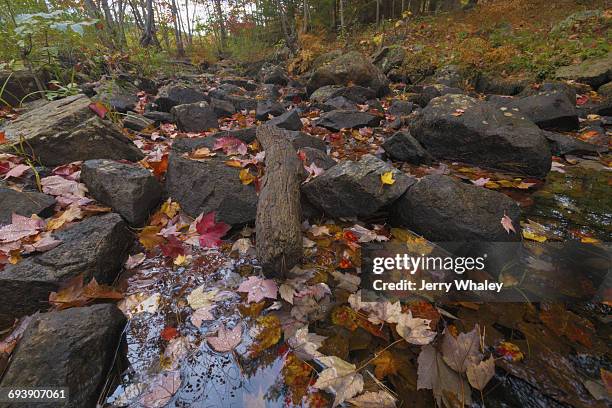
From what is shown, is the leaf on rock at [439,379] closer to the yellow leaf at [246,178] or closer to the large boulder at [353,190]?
the large boulder at [353,190]

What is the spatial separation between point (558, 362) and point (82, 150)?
12.7 ft

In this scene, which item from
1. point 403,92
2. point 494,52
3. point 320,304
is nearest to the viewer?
point 320,304

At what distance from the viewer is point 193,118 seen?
4.62 meters

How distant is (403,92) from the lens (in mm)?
7438

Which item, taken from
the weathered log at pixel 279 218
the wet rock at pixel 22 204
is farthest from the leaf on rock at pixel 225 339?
the wet rock at pixel 22 204

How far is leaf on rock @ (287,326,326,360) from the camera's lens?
150 cm

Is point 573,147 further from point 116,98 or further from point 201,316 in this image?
point 116,98

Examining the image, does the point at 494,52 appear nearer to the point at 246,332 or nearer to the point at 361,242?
the point at 361,242

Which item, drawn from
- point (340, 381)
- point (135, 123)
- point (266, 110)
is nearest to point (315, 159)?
point (340, 381)

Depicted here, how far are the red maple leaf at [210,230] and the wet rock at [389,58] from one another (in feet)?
29.1

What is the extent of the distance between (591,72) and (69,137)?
9235 millimetres

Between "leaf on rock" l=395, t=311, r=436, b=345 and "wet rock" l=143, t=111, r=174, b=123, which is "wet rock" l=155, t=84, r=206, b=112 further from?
"leaf on rock" l=395, t=311, r=436, b=345

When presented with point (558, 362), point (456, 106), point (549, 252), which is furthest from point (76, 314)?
point (456, 106)

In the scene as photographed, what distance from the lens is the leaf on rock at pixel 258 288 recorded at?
69.9 inches
